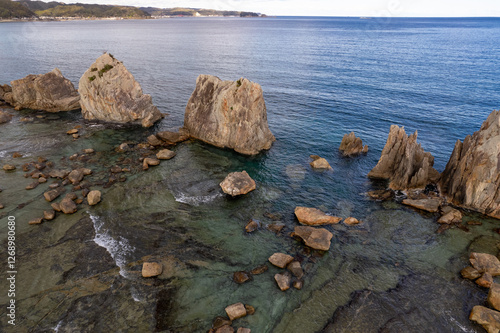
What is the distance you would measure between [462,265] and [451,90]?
61.2 m

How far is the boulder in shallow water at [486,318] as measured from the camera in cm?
1914

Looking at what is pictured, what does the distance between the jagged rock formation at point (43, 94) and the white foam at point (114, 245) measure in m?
44.4

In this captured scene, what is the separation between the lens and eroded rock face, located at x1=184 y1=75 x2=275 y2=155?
4312 cm

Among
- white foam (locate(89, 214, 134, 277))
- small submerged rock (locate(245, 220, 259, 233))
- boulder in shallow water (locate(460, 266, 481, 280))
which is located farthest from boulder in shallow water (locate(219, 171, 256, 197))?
boulder in shallow water (locate(460, 266, 481, 280))

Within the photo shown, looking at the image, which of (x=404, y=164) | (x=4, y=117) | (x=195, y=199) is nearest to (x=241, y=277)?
(x=195, y=199)

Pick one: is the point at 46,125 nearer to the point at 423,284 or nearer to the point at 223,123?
the point at 223,123

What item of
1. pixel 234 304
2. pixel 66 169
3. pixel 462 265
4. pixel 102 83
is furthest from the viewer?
pixel 102 83

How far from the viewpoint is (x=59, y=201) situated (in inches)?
1234

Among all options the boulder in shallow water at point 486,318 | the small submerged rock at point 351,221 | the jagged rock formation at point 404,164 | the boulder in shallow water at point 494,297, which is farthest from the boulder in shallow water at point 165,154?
the boulder in shallow water at point 494,297

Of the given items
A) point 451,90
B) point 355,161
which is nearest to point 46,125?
point 355,161

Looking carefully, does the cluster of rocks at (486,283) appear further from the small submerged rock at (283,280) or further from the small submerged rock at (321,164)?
the small submerged rock at (321,164)

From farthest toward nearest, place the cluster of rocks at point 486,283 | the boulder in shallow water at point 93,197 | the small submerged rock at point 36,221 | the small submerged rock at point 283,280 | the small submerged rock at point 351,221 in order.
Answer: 1. the boulder in shallow water at point 93,197
2. the small submerged rock at point 351,221
3. the small submerged rock at point 36,221
4. the small submerged rock at point 283,280
5. the cluster of rocks at point 486,283

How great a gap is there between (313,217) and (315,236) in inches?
121

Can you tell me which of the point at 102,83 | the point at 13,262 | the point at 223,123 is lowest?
the point at 13,262
